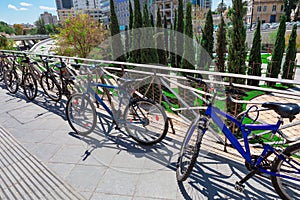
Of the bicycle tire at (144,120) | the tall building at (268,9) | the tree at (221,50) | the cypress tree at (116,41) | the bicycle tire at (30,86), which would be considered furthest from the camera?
the tall building at (268,9)

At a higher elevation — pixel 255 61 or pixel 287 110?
pixel 287 110

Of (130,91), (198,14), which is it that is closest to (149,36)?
(130,91)

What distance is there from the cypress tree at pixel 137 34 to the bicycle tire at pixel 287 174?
31.1ft

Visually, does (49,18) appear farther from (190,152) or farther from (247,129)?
(247,129)

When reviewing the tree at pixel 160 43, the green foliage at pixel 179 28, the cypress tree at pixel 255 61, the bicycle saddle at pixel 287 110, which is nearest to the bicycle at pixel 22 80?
the bicycle saddle at pixel 287 110

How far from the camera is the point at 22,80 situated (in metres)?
4.07

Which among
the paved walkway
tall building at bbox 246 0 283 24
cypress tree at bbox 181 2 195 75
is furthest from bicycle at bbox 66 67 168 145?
tall building at bbox 246 0 283 24

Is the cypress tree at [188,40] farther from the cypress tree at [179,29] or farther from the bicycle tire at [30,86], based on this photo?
the bicycle tire at [30,86]

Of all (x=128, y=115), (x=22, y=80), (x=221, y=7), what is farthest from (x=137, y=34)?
(x=128, y=115)

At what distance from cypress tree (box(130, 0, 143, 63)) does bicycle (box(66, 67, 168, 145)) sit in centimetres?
813

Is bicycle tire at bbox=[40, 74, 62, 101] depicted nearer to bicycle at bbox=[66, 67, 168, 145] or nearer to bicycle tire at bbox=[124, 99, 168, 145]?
bicycle at bbox=[66, 67, 168, 145]

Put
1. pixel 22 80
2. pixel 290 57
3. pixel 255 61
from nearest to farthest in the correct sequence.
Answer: pixel 22 80, pixel 255 61, pixel 290 57

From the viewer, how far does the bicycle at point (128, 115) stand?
2.33m

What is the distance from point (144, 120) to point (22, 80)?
3.13 m
